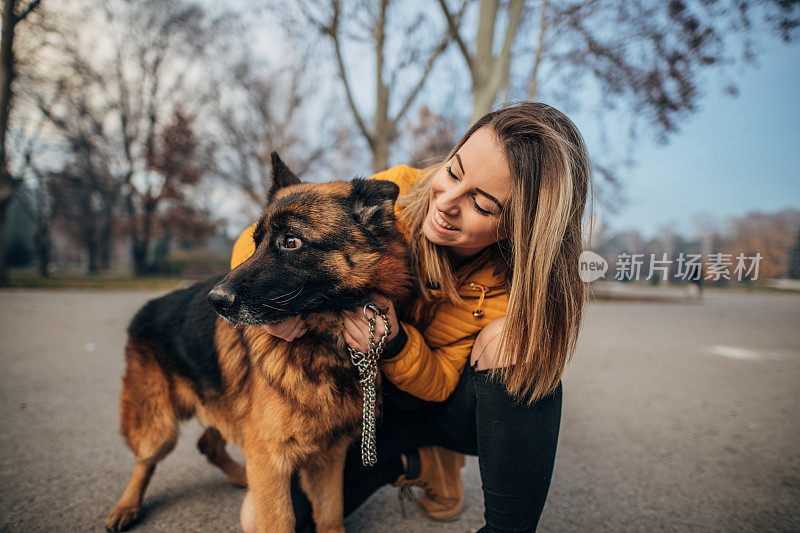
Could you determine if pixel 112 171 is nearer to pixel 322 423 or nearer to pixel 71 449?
pixel 71 449

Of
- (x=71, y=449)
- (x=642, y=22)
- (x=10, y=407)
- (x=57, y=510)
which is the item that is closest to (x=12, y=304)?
(x=10, y=407)

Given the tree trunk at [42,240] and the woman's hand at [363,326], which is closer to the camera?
the woman's hand at [363,326]

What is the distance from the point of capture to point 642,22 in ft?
23.0

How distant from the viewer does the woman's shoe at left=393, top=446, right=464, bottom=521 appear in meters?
2.08

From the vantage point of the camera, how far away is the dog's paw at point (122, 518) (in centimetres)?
193

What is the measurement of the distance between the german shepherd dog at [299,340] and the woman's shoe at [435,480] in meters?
0.42

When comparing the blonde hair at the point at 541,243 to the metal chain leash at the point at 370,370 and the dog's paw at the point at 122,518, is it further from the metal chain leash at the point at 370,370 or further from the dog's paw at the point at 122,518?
the dog's paw at the point at 122,518

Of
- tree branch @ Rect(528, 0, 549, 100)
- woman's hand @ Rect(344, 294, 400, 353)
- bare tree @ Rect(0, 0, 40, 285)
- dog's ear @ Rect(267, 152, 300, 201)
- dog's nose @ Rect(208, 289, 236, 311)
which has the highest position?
tree branch @ Rect(528, 0, 549, 100)

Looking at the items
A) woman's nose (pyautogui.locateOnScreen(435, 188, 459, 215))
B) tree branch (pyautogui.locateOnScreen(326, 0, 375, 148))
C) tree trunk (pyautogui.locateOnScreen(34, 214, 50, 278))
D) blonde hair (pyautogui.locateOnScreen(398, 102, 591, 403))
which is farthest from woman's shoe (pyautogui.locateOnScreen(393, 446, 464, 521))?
tree trunk (pyautogui.locateOnScreen(34, 214, 50, 278))

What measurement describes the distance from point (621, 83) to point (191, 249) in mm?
28493

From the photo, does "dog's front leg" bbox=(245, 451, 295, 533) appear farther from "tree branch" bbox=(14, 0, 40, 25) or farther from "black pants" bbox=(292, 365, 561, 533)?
"tree branch" bbox=(14, 0, 40, 25)

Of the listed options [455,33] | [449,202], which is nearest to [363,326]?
→ [449,202]

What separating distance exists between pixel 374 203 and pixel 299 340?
2.21 feet

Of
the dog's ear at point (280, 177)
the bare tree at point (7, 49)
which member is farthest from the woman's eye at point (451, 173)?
the bare tree at point (7, 49)
